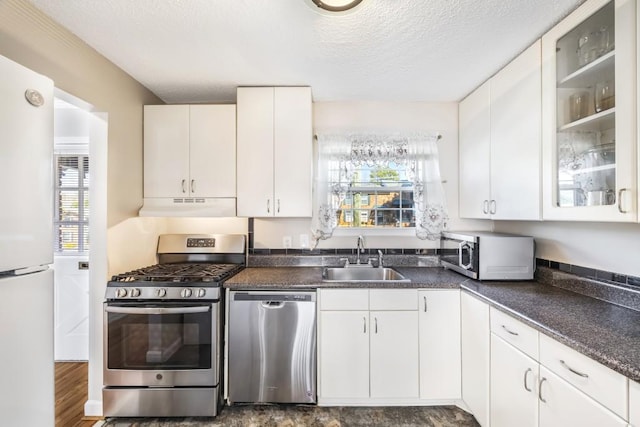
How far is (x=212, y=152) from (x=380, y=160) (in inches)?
57.2

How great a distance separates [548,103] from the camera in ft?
5.48

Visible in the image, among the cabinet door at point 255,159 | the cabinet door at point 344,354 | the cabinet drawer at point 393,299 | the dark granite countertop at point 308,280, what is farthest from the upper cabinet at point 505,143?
the cabinet door at point 255,159

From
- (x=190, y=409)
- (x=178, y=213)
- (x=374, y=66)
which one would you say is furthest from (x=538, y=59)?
(x=190, y=409)

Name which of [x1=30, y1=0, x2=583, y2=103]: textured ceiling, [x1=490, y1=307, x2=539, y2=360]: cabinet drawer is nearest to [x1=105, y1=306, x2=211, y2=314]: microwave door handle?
[x1=30, y1=0, x2=583, y2=103]: textured ceiling

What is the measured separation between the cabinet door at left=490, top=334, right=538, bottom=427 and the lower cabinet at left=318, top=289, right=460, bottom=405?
41cm

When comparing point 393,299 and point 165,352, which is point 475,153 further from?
point 165,352

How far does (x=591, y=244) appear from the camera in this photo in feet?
5.88

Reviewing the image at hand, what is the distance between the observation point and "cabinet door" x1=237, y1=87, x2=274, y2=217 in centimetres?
244

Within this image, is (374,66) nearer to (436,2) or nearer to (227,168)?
(436,2)

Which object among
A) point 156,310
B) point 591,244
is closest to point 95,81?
point 156,310

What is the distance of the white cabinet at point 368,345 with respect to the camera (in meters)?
2.10

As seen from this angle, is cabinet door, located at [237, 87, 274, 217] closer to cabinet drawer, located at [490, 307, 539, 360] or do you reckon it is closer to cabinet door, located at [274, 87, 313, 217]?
cabinet door, located at [274, 87, 313, 217]

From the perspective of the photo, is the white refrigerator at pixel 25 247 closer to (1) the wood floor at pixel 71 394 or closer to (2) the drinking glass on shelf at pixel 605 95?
(1) the wood floor at pixel 71 394

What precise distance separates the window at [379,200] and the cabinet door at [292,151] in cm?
51
